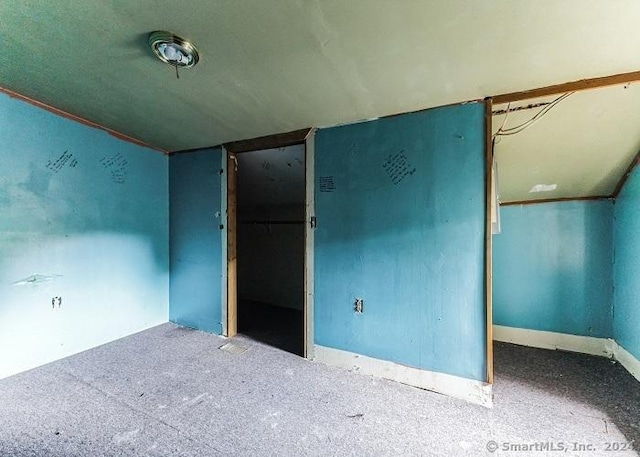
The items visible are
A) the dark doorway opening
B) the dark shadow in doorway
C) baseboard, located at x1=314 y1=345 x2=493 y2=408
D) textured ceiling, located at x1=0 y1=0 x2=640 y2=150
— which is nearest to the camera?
textured ceiling, located at x1=0 y1=0 x2=640 y2=150

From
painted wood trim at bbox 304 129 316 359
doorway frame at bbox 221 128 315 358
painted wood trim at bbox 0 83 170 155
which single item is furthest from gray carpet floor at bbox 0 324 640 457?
painted wood trim at bbox 0 83 170 155

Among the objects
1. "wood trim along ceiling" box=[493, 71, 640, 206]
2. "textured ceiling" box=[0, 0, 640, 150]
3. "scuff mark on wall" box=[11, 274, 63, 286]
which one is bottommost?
"scuff mark on wall" box=[11, 274, 63, 286]

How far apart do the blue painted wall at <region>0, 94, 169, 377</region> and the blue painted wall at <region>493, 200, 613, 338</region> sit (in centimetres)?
357

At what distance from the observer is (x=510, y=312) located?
2.45m

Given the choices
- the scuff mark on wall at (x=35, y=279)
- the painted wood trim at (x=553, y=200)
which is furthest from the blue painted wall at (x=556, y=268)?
the scuff mark on wall at (x=35, y=279)

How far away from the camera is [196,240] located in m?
2.74

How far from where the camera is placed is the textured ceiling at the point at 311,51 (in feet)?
3.35

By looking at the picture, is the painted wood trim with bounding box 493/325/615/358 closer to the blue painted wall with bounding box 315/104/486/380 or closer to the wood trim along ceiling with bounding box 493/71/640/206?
the blue painted wall with bounding box 315/104/486/380

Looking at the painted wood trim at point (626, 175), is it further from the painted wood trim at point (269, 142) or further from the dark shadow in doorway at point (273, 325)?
the dark shadow in doorway at point (273, 325)

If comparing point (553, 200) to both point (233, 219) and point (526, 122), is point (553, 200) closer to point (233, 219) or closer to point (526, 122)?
point (526, 122)

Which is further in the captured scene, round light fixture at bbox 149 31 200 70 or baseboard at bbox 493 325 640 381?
baseboard at bbox 493 325 640 381

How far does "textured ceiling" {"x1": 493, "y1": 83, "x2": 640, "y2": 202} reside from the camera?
4.92ft

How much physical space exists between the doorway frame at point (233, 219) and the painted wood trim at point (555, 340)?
1.87 metres

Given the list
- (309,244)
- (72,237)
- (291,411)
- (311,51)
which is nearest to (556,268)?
(309,244)
